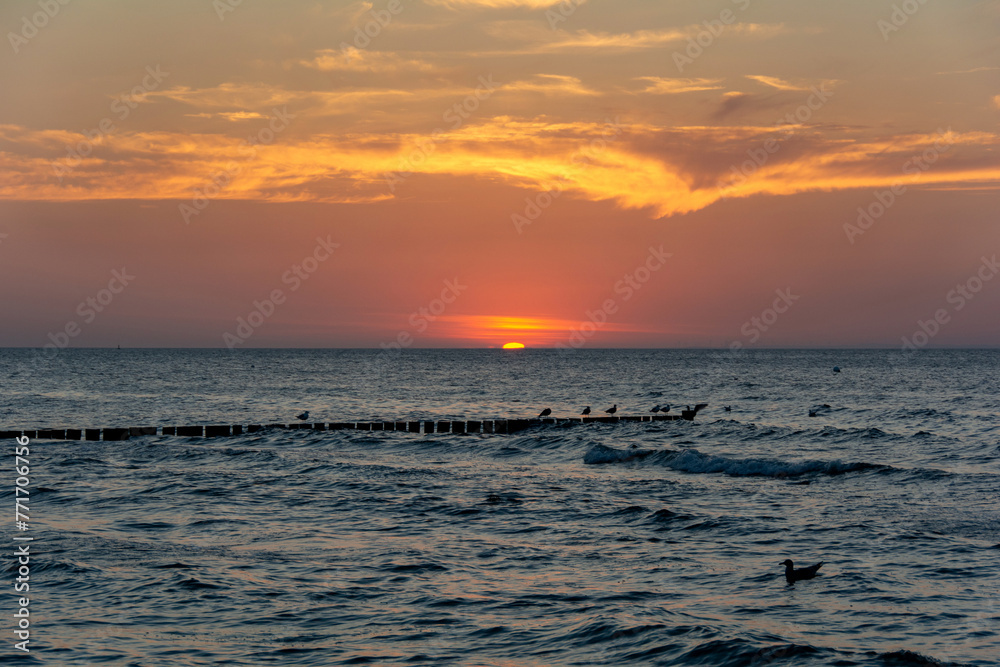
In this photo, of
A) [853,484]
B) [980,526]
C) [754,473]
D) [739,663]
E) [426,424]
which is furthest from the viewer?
[426,424]

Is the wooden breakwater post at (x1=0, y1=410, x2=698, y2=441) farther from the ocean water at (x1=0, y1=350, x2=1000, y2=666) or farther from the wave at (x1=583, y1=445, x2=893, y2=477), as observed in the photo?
the wave at (x1=583, y1=445, x2=893, y2=477)

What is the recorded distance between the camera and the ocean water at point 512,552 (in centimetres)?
1388

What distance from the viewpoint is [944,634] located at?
46.9ft

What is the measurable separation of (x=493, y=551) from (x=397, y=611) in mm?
4674

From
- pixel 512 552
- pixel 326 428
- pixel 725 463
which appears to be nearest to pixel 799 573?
pixel 512 552

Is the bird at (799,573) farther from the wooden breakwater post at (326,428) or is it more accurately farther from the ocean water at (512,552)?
the wooden breakwater post at (326,428)

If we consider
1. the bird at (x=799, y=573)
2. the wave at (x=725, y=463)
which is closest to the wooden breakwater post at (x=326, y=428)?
the wave at (x=725, y=463)

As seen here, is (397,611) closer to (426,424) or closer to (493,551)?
(493,551)

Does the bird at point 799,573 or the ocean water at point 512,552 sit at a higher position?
the bird at point 799,573

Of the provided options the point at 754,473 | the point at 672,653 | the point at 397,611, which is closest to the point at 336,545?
the point at 397,611

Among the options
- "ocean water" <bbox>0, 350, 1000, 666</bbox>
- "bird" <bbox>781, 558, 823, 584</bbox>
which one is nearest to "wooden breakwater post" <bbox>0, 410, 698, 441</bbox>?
"ocean water" <bbox>0, 350, 1000, 666</bbox>

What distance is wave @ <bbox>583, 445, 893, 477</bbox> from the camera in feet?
108

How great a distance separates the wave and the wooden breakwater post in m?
12.4

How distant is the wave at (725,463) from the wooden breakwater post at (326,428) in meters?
12.4
